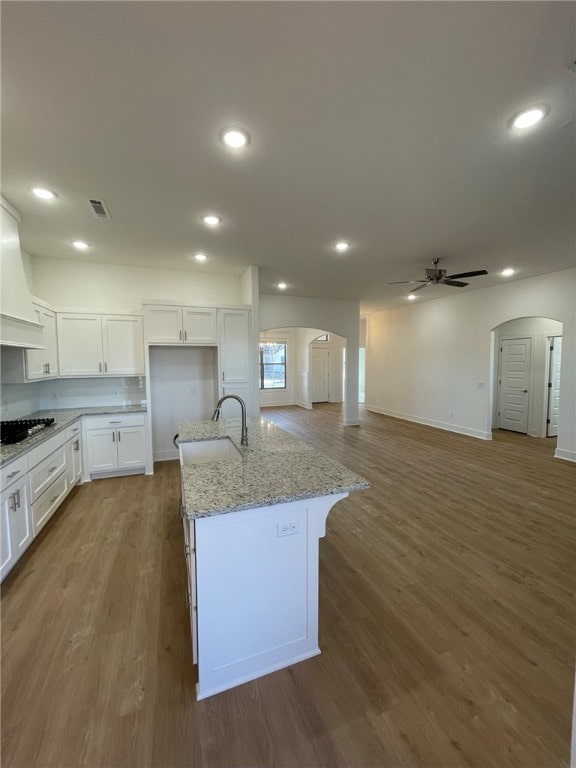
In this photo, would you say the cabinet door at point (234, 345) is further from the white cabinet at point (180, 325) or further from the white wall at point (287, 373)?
the white wall at point (287, 373)

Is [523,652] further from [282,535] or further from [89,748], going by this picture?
[89,748]

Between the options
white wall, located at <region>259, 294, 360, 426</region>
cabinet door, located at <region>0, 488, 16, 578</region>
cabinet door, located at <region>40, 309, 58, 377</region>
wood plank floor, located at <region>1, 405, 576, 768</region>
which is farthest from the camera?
white wall, located at <region>259, 294, 360, 426</region>

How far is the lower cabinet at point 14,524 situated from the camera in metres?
2.26

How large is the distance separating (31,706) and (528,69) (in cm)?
393

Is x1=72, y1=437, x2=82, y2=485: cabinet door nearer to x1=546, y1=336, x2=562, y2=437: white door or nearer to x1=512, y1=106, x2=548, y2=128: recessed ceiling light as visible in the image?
x1=512, y1=106, x2=548, y2=128: recessed ceiling light

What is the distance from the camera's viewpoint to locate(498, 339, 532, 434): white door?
6.84 metres

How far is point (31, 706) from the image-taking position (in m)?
1.45

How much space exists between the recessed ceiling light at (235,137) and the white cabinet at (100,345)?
10.1 feet

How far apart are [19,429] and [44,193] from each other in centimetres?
216

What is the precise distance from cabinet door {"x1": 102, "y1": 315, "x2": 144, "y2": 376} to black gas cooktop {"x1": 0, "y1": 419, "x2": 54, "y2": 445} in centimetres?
125

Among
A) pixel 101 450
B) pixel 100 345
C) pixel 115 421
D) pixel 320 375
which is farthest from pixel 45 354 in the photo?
pixel 320 375

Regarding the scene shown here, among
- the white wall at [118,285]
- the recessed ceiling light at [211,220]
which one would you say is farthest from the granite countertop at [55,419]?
the recessed ceiling light at [211,220]

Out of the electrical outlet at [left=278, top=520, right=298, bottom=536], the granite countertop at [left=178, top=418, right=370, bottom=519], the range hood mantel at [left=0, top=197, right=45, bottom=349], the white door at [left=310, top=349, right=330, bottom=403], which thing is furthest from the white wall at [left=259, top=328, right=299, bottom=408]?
the electrical outlet at [left=278, top=520, right=298, bottom=536]

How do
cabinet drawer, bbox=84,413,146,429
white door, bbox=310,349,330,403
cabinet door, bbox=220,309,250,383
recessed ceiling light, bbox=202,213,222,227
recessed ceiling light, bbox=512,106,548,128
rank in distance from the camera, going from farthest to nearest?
white door, bbox=310,349,330,403, cabinet door, bbox=220,309,250,383, cabinet drawer, bbox=84,413,146,429, recessed ceiling light, bbox=202,213,222,227, recessed ceiling light, bbox=512,106,548,128
